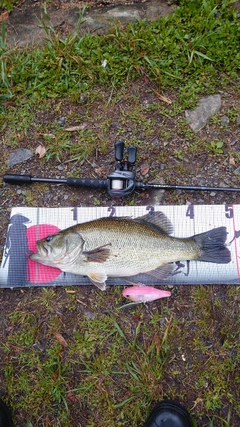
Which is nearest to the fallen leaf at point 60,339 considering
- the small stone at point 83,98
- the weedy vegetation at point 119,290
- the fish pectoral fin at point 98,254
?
the weedy vegetation at point 119,290

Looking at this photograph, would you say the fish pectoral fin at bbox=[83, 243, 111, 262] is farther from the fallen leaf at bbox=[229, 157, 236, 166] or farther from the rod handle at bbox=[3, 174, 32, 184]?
the fallen leaf at bbox=[229, 157, 236, 166]

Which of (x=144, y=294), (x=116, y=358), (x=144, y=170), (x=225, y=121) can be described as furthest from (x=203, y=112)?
(x=116, y=358)

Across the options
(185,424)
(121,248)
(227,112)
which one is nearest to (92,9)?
(227,112)

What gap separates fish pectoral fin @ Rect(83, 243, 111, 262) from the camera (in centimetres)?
360

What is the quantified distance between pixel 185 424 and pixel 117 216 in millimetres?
2152

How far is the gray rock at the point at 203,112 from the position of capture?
422cm

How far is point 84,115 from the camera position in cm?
428

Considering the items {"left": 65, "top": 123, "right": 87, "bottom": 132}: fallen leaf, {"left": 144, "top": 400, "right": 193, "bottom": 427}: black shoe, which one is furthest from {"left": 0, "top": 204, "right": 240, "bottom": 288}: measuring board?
{"left": 144, "top": 400, "right": 193, "bottom": 427}: black shoe

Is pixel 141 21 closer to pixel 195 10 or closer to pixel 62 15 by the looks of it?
pixel 195 10

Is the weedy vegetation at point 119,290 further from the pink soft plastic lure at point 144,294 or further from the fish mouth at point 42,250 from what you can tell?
the fish mouth at point 42,250

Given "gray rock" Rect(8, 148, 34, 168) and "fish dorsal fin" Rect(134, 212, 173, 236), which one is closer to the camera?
"fish dorsal fin" Rect(134, 212, 173, 236)

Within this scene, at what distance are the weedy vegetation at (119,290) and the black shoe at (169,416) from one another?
0.09 metres

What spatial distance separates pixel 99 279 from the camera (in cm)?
A: 368

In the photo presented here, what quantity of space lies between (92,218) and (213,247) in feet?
4.29
